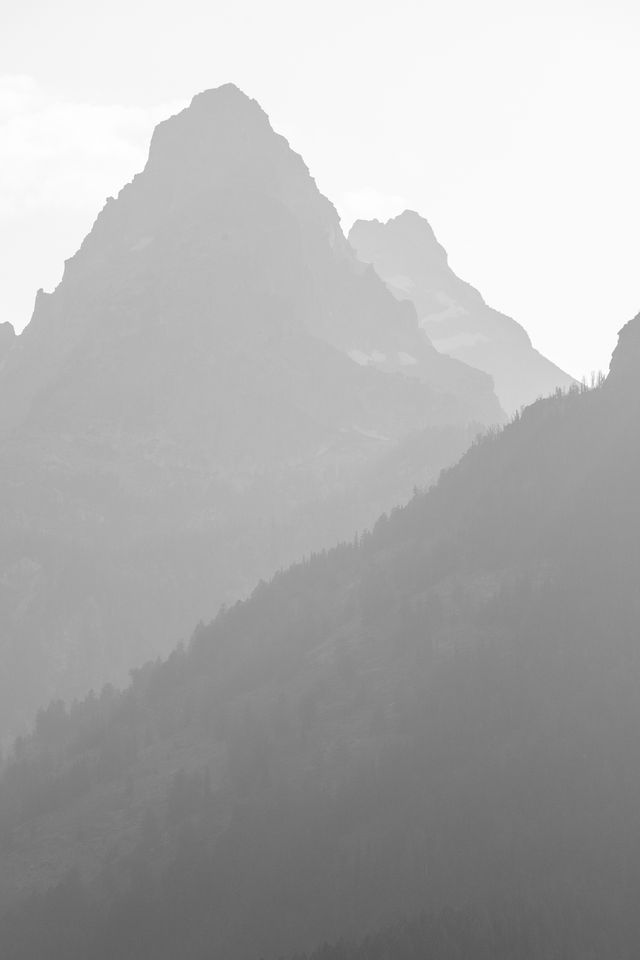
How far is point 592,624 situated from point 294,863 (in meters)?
48.7

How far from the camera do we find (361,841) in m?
159

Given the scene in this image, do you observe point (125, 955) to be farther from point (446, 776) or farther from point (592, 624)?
point (592, 624)

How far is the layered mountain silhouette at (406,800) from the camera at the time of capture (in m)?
145

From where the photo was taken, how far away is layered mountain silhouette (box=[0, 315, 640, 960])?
145000 mm

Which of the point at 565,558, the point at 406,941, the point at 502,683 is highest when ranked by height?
the point at 565,558

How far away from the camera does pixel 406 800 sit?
163 metres

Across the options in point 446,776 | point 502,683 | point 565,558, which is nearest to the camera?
point 446,776

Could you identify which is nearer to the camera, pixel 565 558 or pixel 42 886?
pixel 42 886

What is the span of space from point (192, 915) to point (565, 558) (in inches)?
2690

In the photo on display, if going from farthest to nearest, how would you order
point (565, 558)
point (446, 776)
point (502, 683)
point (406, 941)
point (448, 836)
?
1. point (565, 558)
2. point (502, 683)
3. point (446, 776)
4. point (448, 836)
5. point (406, 941)

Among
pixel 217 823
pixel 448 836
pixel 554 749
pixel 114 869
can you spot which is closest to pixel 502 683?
pixel 554 749

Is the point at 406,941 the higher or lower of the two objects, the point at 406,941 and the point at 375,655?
the lower

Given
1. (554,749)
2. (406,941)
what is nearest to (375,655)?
(554,749)

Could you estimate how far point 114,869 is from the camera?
172 metres
